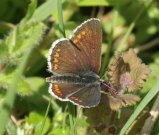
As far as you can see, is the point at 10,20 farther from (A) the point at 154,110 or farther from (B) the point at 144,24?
(A) the point at 154,110

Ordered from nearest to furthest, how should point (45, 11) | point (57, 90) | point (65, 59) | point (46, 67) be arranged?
point (57, 90) < point (65, 59) < point (45, 11) < point (46, 67)

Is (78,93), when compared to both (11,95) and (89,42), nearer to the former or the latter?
(89,42)

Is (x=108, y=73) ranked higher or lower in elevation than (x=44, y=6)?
lower

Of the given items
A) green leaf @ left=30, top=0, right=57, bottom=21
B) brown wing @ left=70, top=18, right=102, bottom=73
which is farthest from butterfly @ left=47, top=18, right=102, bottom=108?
green leaf @ left=30, top=0, right=57, bottom=21

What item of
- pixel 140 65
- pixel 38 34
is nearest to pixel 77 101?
pixel 140 65

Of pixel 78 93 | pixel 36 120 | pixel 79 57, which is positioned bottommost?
pixel 36 120

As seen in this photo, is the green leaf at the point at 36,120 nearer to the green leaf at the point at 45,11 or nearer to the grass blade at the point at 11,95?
the green leaf at the point at 45,11

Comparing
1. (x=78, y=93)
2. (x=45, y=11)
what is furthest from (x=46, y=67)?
(x=78, y=93)

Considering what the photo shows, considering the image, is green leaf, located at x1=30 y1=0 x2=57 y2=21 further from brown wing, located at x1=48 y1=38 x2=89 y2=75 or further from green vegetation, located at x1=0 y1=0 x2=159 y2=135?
brown wing, located at x1=48 y1=38 x2=89 y2=75
